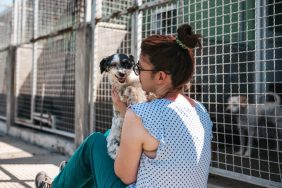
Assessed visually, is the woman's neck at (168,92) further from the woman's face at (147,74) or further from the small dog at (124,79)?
the small dog at (124,79)

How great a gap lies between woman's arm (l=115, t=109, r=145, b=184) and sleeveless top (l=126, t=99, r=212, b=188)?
0.03 m

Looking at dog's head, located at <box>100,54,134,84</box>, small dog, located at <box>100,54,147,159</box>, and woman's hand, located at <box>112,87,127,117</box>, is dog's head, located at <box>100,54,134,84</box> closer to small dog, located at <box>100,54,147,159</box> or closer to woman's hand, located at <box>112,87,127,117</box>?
small dog, located at <box>100,54,147,159</box>

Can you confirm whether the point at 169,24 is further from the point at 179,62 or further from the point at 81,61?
the point at 179,62

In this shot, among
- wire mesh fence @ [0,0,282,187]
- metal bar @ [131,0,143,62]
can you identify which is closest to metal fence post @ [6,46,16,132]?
wire mesh fence @ [0,0,282,187]

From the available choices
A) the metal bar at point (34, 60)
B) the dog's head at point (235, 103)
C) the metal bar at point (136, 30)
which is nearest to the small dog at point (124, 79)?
the metal bar at point (136, 30)

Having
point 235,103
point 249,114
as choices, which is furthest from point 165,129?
point 235,103

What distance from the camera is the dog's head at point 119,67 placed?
10.7ft

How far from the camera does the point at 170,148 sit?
1674 millimetres

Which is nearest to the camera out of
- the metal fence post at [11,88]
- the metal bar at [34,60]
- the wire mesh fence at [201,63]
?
the wire mesh fence at [201,63]

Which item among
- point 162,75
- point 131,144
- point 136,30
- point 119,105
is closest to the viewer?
point 131,144

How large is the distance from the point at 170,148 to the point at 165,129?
85mm

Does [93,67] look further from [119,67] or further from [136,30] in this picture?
[119,67]

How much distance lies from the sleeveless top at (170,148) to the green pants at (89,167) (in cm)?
34

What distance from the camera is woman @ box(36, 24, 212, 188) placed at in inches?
65.1
